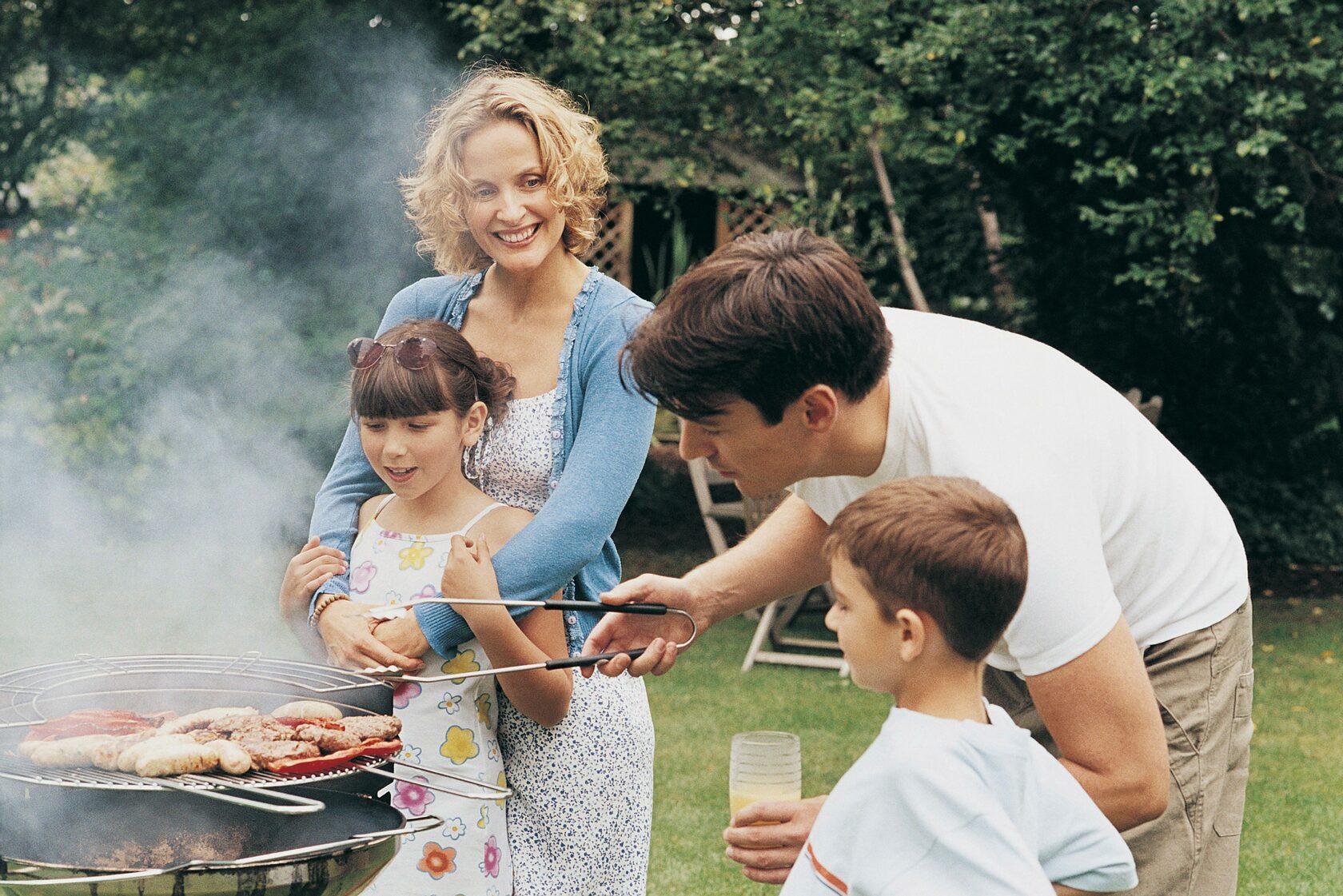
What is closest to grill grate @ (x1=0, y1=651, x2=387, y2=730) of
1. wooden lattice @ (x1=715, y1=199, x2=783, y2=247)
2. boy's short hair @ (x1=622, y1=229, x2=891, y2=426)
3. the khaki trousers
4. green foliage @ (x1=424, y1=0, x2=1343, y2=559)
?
boy's short hair @ (x1=622, y1=229, x2=891, y2=426)

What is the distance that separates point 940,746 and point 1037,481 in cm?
36

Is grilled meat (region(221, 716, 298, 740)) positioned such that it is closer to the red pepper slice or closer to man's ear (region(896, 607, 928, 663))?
the red pepper slice

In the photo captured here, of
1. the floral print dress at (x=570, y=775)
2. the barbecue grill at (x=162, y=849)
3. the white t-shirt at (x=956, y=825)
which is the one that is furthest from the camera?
the floral print dress at (x=570, y=775)

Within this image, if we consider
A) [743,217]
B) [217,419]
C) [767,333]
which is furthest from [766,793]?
[743,217]

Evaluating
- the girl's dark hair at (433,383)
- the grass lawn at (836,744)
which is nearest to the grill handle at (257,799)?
the girl's dark hair at (433,383)

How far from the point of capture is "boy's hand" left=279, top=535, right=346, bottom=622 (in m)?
2.38

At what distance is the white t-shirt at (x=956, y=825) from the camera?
1.47 m

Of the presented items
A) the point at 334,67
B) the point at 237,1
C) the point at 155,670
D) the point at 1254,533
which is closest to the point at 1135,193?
the point at 1254,533

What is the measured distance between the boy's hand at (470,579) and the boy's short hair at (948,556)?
0.81 metres

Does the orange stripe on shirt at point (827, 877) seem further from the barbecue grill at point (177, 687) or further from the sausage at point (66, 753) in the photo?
the sausage at point (66, 753)

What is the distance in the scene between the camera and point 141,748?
1.81 m

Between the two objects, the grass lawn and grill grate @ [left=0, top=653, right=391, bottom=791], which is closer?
grill grate @ [left=0, top=653, right=391, bottom=791]

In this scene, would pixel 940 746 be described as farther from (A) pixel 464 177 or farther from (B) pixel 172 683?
(A) pixel 464 177

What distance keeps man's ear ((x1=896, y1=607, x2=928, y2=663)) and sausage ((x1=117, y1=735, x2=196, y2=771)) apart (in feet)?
3.25
